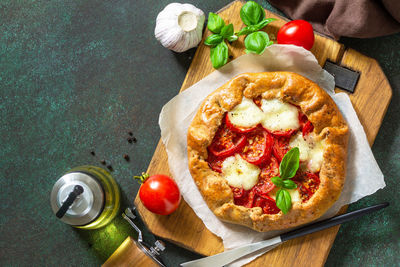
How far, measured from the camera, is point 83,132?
3.11m

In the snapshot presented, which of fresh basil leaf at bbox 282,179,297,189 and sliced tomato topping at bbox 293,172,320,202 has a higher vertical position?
fresh basil leaf at bbox 282,179,297,189

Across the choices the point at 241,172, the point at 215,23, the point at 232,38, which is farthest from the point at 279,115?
the point at 215,23

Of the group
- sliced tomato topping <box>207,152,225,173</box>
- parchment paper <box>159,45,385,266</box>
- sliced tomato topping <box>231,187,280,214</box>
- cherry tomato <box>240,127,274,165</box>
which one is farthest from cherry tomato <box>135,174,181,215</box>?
cherry tomato <box>240,127,274,165</box>

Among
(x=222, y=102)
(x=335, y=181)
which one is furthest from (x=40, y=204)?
(x=335, y=181)

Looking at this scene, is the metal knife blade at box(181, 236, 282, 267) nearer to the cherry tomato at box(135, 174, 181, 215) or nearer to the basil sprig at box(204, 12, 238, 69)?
the cherry tomato at box(135, 174, 181, 215)

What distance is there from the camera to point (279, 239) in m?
2.72

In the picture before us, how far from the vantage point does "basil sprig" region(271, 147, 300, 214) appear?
243 centimetres

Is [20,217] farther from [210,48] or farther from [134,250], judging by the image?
[210,48]

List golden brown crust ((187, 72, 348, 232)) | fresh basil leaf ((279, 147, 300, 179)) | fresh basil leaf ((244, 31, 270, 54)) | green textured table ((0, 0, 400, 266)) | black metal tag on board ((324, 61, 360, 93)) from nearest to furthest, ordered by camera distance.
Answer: fresh basil leaf ((279, 147, 300, 179)), golden brown crust ((187, 72, 348, 232)), fresh basil leaf ((244, 31, 270, 54)), black metal tag on board ((324, 61, 360, 93)), green textured table ((0, 0, 400, 266))

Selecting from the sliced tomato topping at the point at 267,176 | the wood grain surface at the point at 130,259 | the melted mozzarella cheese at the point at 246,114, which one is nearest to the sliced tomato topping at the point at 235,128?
the melted mozzarella cheese at the point at 246,114

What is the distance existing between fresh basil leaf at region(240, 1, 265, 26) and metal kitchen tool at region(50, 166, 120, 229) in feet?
5.04

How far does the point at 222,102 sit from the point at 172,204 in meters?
0.76

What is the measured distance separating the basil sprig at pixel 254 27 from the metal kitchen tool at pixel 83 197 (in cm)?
142

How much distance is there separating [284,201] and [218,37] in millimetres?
1205
